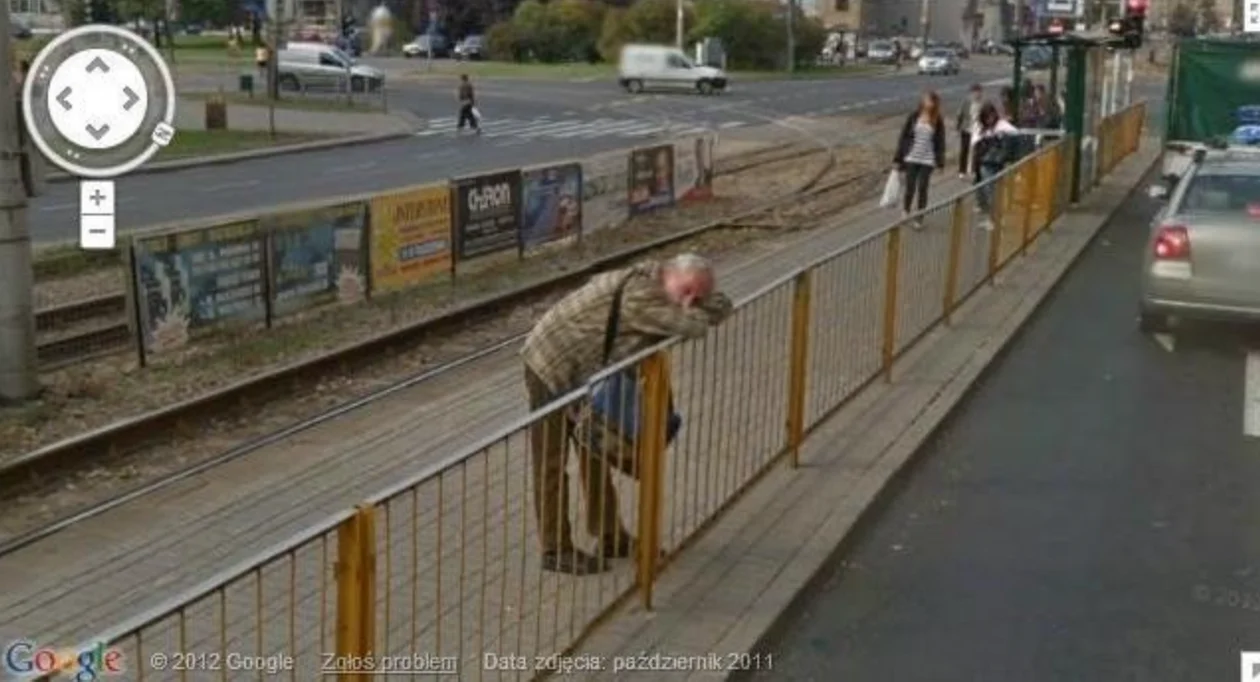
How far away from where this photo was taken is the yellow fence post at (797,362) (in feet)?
22.7

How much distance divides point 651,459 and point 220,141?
31652mm

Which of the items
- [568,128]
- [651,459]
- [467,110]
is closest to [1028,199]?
[651,459]

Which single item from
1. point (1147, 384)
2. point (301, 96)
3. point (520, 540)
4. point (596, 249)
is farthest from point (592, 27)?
point (520, 540)

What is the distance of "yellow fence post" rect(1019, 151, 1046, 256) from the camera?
14609mm

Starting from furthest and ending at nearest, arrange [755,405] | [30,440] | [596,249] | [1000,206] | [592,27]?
[592,27] → [596,249] → [1000,206] → [30,440] → [755,405]

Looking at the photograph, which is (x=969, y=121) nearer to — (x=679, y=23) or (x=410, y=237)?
(x=410, y=237)

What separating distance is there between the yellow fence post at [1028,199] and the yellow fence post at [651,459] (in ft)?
32.6

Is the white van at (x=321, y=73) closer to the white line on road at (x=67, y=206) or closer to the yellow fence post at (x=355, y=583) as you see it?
the white line on road at (x=67, y=206)

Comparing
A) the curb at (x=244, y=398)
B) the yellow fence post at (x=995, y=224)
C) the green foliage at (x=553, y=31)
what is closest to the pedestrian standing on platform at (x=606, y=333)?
the curb at (x=244, y=398)

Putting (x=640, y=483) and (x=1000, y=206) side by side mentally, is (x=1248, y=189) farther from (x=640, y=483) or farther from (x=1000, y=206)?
(x=640, y=483)

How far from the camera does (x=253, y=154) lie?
32344 mm

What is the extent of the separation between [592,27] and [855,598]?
239 feet

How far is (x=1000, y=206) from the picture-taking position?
1287 cm

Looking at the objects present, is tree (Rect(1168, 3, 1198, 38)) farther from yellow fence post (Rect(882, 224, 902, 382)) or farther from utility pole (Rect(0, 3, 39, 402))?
Result: utility pole (Rect(0, 3, 39, 402))
